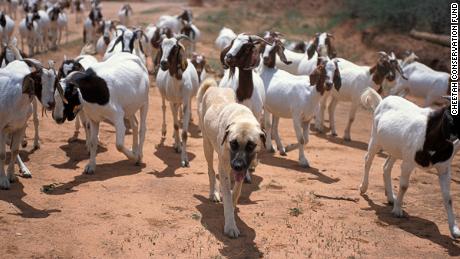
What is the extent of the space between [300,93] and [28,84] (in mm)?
5072

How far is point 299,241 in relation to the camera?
7430 mm

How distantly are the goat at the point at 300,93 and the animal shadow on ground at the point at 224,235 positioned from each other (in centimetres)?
323

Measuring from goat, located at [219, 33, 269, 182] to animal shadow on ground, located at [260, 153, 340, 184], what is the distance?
4.51ft

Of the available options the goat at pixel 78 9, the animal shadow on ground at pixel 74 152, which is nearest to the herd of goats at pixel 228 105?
the animal shadow on ground at pixel 74 152

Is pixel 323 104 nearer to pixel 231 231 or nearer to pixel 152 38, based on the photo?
pixel 152 38

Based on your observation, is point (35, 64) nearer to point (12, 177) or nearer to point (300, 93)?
point (12, 177)

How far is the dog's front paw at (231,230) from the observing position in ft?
24.1

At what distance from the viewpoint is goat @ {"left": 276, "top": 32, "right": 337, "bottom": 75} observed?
14.6 metres

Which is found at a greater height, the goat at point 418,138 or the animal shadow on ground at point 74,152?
the goat at point 418,138

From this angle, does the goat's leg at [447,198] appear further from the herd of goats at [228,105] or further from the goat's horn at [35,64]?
the goat's horn at [35,64]

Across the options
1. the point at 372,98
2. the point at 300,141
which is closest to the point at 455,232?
the point at 372,98

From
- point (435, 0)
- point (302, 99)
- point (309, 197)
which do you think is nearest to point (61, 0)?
point (435, 0)

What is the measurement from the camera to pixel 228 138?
260 inches

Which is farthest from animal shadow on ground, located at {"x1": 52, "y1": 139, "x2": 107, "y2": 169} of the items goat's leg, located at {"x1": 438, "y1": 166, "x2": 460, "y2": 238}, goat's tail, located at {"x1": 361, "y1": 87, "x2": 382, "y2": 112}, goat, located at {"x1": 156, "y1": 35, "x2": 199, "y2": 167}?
goat's leg, located at {"x1": 438, "y1": 166, "x2": 460, "y2": 238}
